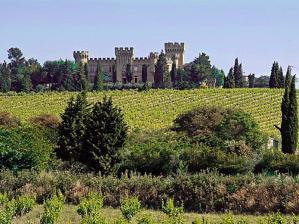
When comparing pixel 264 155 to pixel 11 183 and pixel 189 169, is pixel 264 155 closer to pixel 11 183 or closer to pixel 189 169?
pixel 189 169

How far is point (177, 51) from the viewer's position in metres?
126

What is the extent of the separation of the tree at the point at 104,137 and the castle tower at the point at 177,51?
97728 millimetres

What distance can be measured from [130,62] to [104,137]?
93779 mm

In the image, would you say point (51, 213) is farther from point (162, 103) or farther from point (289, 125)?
point (162, 103)

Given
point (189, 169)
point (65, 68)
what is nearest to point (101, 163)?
point (189, 169)

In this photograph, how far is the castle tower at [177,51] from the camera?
125 meters

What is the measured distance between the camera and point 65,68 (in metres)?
102

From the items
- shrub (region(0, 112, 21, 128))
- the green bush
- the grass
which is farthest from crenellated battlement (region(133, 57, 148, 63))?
the grass

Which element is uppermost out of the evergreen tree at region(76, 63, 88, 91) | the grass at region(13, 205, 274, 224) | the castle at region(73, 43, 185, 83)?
the castle at region(73, 43, 185, 83)

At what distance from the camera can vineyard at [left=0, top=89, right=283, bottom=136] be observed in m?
61.2

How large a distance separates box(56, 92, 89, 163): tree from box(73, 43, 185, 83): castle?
3145 inches

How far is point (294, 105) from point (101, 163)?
1717cm

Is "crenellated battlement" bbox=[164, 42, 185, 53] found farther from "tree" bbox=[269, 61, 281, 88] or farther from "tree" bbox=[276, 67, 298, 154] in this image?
"tree" bbox=[276, 67, 298, 154]

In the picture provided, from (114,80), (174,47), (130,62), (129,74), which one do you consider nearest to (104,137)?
(129,74)
